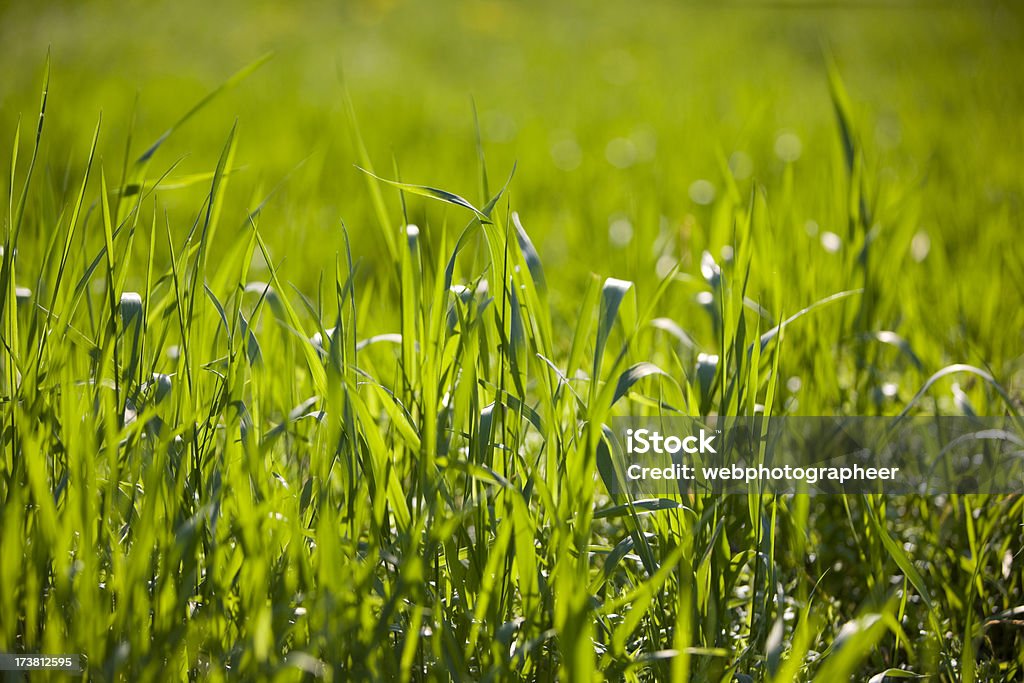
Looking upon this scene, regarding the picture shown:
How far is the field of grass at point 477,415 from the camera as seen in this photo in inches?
24.5

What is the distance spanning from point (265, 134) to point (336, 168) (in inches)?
21.2

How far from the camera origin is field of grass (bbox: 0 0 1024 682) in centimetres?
62

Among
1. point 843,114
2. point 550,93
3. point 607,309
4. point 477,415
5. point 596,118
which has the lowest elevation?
point 477,415

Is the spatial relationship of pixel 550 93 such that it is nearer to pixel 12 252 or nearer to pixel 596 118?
pixel 596 118

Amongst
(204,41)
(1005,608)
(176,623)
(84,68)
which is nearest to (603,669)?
(176,623)

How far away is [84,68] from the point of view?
3.95 meters

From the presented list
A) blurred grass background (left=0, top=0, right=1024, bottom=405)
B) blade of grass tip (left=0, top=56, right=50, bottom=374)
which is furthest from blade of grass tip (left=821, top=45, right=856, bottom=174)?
blade of grass tip (left=0, top=56, right=50, bottom=374)

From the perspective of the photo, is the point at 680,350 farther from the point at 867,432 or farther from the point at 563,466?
the point at 563,466

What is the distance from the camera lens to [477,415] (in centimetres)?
75

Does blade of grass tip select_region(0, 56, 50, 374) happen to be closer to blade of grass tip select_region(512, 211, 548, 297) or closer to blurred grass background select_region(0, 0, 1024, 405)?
blurred grass background select_region(0, 0, 1024, 405)

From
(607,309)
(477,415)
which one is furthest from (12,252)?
(607,309)

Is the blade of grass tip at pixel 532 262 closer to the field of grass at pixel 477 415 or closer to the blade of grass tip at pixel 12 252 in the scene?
the field of grass at pixel 477 415

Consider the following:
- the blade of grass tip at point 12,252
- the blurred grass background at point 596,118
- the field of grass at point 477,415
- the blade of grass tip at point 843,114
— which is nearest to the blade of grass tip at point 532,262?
the field of grass at point 477,415

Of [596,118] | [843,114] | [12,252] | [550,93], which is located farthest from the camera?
[550,93]
